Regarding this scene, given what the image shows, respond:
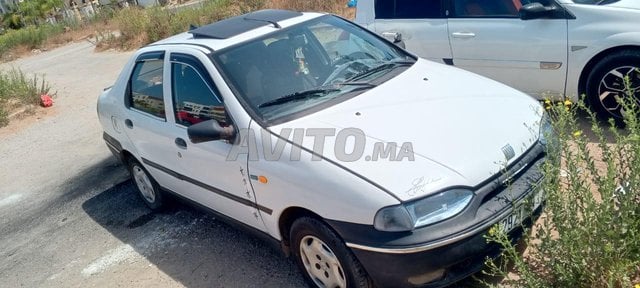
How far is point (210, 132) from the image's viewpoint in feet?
10.5

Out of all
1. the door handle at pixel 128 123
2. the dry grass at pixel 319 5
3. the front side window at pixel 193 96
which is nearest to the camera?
the front side window at pixel 193 96

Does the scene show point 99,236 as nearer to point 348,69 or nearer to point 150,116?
point 150,116

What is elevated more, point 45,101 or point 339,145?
point 339,145

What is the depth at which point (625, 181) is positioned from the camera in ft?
8.00

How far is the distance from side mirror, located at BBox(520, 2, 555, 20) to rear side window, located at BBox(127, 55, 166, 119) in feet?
10.7

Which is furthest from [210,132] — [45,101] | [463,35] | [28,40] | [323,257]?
[28,40]

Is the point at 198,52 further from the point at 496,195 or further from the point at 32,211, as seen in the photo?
the point at 32,211

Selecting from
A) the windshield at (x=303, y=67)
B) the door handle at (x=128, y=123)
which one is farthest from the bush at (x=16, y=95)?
the windshield at (x=303, y=67)

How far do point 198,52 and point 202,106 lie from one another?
41cm

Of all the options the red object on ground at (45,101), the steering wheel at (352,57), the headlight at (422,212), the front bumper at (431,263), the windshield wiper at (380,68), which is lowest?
the red object on ground at (45,101)

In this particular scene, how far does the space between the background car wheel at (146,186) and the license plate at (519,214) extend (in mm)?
3080

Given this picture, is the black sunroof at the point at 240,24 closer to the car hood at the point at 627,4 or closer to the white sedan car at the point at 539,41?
the white sedan car at the point at 539,41

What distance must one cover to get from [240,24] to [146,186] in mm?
1862

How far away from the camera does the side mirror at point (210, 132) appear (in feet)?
10.5
